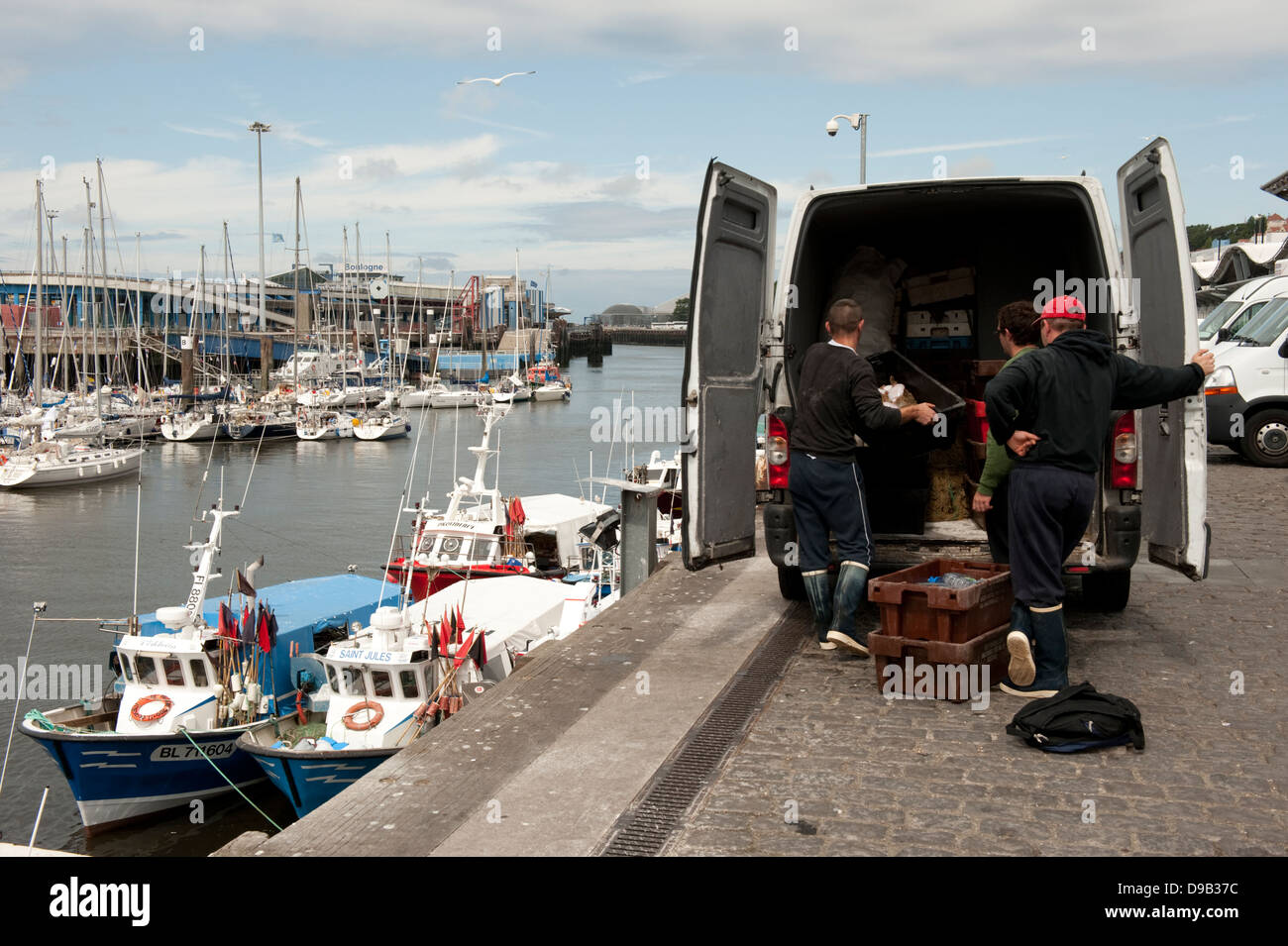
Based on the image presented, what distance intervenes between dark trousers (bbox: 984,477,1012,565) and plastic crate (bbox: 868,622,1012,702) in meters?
0.78

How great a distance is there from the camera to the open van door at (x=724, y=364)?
23.6ft

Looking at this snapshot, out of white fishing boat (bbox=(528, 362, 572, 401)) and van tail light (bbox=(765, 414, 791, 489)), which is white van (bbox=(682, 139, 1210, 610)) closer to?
van tail light (bbox=(765, 414, 791, 489))

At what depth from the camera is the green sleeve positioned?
258 inches

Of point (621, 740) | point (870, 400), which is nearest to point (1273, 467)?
point (870, 400)

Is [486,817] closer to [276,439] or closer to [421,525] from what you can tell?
[421,525]

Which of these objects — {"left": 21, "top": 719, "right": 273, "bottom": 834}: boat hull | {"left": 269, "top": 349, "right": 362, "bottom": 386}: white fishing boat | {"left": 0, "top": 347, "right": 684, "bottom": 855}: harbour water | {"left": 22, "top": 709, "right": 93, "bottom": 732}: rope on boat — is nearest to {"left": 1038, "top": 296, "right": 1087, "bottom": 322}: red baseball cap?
{"left": 0, "top": 347, "right": 684, "bottom": 855}: harbour water

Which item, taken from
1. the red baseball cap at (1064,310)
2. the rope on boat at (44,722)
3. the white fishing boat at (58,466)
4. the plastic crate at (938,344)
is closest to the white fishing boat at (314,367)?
the white fishing boat at (58,466)

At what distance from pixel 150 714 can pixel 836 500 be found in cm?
1425

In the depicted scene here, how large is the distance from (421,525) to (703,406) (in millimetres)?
13958

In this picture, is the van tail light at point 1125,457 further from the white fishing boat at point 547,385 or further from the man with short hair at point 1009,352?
the white fishing boat at point 547,385

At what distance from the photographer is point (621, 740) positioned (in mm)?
5922

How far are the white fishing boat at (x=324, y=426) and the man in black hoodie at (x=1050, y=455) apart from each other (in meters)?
70.0

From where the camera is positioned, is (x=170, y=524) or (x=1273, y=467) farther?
(x=170, y=524)

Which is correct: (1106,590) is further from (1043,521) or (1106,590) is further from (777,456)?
(777,456)
